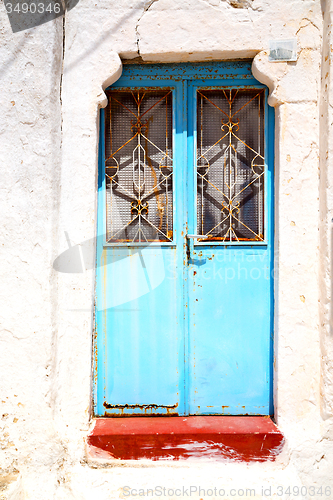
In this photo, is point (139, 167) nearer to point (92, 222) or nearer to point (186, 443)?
point (92, 222)

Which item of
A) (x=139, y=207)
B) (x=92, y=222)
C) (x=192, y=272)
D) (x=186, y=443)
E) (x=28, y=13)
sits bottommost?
(x=186, y=443)

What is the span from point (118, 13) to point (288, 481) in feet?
11.0

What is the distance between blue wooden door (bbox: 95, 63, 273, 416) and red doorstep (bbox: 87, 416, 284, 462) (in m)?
0.19

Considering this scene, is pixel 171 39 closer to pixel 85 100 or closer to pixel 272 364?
pixel 85 100

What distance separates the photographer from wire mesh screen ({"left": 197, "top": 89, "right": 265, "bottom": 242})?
2.34m

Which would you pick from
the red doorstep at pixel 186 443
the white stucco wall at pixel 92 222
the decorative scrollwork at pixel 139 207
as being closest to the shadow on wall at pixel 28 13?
the white stucco wall at pixel 92 222

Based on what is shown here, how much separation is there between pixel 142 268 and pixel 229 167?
1.01 m

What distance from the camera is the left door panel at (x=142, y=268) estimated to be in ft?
7.67

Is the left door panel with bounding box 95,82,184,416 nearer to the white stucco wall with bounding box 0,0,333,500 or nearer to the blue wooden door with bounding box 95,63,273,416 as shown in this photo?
the blue wooden door with bounding box 95,63,273,416

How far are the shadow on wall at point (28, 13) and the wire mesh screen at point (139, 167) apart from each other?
639 mm

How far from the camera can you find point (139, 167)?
2.36 m

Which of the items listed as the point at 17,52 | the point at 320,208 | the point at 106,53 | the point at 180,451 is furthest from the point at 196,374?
the point at 17,52

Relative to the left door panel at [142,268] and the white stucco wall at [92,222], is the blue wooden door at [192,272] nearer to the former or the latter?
the left door panel at [142,268]

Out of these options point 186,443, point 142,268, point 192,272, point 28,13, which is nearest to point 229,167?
point 192,272
